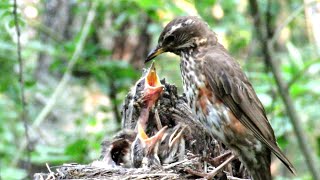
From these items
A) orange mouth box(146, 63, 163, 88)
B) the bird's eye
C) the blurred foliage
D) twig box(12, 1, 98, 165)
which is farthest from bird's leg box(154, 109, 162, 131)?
twig box(12, 1, 98, 165)

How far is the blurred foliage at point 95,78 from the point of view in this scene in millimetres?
6977

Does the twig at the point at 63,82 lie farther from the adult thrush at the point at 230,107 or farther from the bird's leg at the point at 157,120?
the adult thrush at the point at 230,107

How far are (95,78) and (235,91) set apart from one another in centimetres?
349

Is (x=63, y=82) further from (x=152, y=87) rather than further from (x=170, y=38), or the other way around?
(x=170, y=38)

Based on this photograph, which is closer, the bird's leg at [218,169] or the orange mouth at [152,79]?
the bird's leg at [218,169]

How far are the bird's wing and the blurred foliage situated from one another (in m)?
1.14

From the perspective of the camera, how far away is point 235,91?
5.50 meters

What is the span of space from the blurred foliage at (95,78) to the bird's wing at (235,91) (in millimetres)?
1141

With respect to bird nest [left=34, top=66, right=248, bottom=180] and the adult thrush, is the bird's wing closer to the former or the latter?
the adult thrush

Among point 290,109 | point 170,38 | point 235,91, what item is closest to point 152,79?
point 170,38

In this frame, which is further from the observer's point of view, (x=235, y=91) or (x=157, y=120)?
(x=157, y=120)

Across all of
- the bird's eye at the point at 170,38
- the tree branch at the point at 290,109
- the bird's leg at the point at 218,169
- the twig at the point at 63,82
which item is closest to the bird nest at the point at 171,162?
the bird's leg at the point at 218,169

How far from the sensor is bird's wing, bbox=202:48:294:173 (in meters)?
5.42

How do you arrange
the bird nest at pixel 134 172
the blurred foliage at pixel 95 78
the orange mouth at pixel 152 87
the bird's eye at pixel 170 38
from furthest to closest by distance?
the blurred foliage at pixel 95 78
the orange mouth at pixel 152 87
the bird's eye at pixel 170 38
the bird nest at pixel 134 172
